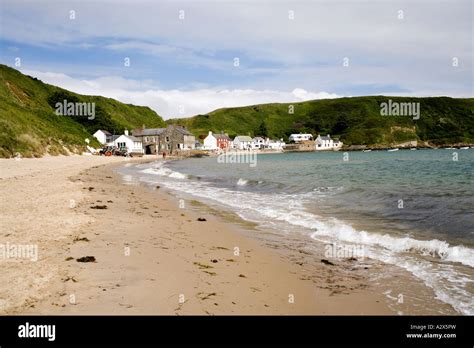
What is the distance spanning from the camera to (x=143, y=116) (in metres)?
183

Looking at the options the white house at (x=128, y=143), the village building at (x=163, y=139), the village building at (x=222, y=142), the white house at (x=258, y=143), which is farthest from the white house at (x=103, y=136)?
the white house at (x=258, y=143)

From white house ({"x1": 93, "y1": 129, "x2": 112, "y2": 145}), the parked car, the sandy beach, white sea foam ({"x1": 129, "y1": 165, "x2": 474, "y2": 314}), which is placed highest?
white house ({"x1": 93, "y1": 129, "x2": 112, "y2": 145})

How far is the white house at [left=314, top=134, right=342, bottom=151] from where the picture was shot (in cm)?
19362

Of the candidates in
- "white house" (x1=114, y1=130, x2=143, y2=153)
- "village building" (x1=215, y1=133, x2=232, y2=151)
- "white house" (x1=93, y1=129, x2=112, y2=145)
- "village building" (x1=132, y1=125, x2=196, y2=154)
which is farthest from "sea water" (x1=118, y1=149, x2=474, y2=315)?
"village building" (x1=215, y1=133, x2=232, y2=151)

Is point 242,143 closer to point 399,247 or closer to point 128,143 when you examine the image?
point 128,143

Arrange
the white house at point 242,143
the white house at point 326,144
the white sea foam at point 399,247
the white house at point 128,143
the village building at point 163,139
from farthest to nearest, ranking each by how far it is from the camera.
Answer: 1. the white house at point 326,144
2. the white house at point 242,143
3. the village building at point 163,139
4. the white house at point 128,143
5. the white sea foam at point 399,247

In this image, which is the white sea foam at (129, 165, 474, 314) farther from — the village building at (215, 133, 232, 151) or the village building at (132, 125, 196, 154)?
the village building at (215, 133, 232, 151)

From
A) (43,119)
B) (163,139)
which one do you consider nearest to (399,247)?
(43,119)

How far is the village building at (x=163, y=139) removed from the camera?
4483 inches

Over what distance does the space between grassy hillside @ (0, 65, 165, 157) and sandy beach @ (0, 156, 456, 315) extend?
106 feet

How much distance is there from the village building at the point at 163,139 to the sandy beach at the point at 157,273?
101944mm

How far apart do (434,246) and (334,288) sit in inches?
180

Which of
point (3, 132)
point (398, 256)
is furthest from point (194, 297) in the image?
point (3, 132)

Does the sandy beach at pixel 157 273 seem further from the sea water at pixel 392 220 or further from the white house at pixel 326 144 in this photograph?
the white house at pixel 326 144
